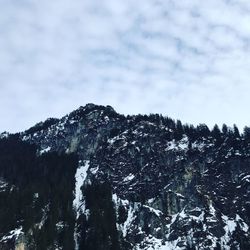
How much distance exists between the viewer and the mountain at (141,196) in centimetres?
14688

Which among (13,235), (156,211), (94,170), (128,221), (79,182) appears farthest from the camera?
(94,170)

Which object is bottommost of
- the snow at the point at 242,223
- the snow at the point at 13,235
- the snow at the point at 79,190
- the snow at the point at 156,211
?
the snow at the point at 13,235

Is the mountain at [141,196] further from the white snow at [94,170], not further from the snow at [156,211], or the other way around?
the white snow at [94,170]

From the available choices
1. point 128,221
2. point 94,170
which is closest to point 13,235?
point 128,221

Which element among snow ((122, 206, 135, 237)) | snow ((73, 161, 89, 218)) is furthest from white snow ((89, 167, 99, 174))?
snow ((122, 206, 135, 237))

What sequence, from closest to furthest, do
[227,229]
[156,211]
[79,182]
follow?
1. [227,229]
2. [156,211]
3. [79,182]

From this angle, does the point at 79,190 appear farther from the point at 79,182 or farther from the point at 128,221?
the point at 128,221

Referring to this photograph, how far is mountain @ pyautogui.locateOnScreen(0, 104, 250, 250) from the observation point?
14688cm

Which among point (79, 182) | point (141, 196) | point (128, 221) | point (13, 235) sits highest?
point (79, 182)

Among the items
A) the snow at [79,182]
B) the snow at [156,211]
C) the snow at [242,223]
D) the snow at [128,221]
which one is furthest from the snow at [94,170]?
the snow at [242,223]

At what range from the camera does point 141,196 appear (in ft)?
554

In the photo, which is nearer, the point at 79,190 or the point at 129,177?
the point at 79,190

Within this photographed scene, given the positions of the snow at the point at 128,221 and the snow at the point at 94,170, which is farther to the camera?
the snow at the point at 94,170

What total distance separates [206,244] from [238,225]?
12.6m
